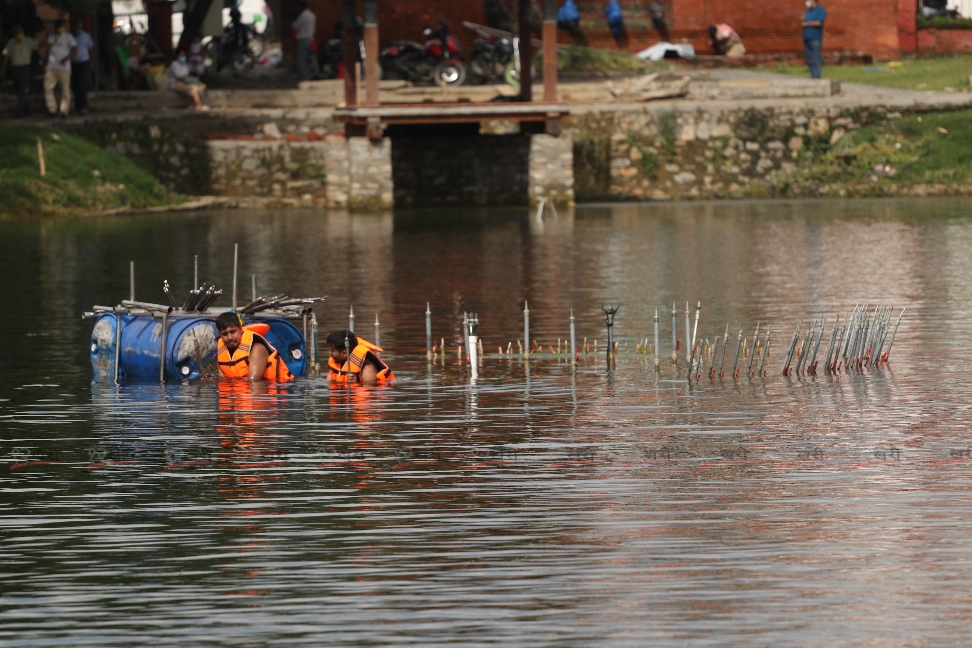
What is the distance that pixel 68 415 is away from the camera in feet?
48.8

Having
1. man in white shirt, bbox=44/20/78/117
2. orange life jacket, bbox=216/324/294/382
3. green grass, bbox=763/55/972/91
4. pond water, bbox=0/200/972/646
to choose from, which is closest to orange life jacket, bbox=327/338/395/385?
pond water, bbox=0/200/972/646

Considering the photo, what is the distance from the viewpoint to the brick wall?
152 feet

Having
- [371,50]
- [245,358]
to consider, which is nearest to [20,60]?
[371,50]

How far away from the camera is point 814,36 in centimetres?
4153

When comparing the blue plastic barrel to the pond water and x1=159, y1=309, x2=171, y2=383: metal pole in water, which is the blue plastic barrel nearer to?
x1=159, y1=309, x2=171, y2=383: metal pole in water

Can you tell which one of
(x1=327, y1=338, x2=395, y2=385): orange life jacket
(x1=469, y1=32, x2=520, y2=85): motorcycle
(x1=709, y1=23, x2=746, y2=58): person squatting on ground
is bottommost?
(x1=327, y1=338, x2=395, y2=385): orange life jacket

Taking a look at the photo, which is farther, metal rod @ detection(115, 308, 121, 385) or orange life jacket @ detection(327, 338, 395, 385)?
metal rod @ detection(115, 308, 121, 385)

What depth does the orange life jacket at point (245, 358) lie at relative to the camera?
1614 cm

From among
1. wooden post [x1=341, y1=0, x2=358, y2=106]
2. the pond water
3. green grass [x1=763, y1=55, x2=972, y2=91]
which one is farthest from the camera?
green grass [x1=763, y1=55, x2=972, y2=91]

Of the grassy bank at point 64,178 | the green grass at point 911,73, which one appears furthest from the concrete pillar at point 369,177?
the green grass at point 911,73

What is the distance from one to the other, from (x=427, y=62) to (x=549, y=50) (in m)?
5.85

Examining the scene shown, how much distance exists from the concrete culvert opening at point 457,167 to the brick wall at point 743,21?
28.9 feet

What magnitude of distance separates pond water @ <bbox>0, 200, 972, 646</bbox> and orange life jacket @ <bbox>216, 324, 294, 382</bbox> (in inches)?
9.1

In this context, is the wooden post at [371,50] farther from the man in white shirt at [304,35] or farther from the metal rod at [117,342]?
the metal rod at [117,342]
